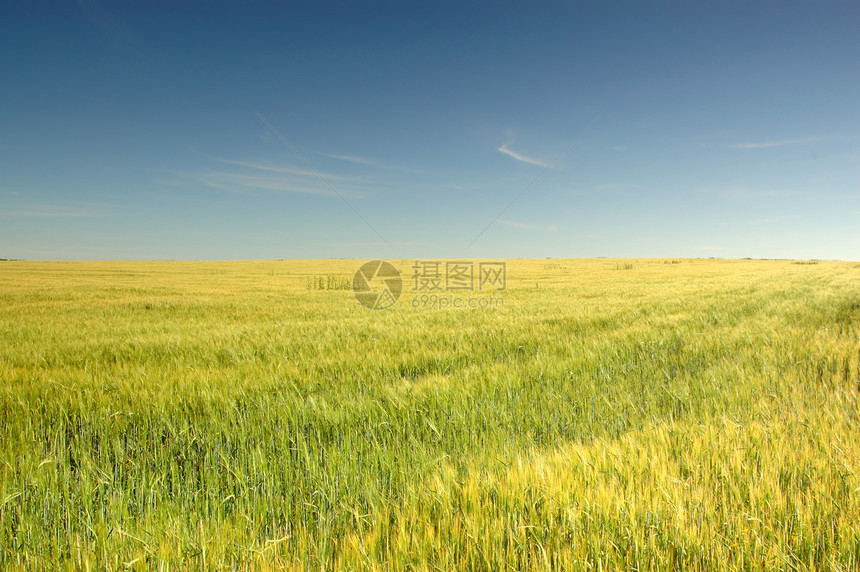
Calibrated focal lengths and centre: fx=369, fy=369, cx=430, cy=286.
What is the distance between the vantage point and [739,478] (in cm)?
198

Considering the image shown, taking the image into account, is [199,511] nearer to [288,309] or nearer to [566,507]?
[566,507]

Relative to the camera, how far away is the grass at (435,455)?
1.59 metres

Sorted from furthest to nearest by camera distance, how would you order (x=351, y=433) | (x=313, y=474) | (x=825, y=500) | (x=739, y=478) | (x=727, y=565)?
(x=351, y=433) → (x=313, y=474) → (x=739, y=478) → (x=825, y=500) → (x=727, y=565)

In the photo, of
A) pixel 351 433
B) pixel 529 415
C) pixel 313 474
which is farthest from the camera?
pixel 529 415

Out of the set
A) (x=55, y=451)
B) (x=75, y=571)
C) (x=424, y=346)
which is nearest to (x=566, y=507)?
(x=75, y=571)

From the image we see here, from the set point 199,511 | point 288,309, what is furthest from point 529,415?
point 288,309

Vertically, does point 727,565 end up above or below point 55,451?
above

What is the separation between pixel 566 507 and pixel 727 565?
0.60 m

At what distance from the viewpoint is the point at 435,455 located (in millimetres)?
2635

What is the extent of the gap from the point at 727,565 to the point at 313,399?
2957mm

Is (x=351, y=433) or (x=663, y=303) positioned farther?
(x=663, y=303)

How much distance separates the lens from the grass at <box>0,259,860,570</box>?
159cm

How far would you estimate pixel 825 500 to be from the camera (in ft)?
5.75

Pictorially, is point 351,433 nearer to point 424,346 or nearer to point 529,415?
point 529,415
